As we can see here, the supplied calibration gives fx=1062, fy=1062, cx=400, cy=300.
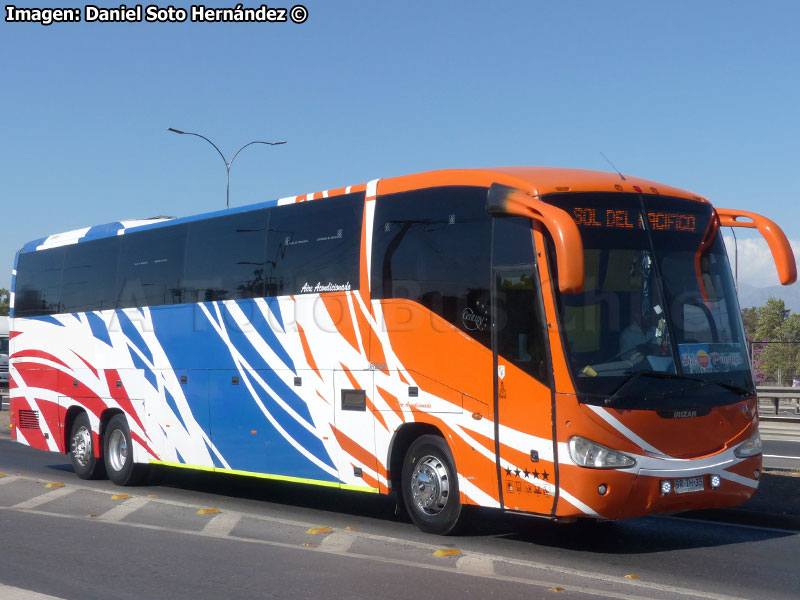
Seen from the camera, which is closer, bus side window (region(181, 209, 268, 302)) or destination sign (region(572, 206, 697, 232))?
destination sign (region(572, 206, 697, 232))

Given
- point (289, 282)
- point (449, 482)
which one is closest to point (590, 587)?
point (449, 482)

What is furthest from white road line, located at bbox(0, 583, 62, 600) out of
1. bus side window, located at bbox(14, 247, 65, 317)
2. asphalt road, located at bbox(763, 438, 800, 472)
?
asphalt road, located at bbox(763, 438, 800, 472)

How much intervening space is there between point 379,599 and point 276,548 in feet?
7.98

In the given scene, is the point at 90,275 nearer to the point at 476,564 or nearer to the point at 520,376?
the point at 520,376

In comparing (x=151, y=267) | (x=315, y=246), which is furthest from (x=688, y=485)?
(x=151, y=267)

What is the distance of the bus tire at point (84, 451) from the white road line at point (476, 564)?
8.96 metres

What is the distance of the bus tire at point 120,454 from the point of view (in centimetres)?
1580

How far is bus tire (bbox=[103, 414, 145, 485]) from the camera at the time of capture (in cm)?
1580

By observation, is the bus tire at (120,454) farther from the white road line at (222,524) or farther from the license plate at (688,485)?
the license plate at (688,485)

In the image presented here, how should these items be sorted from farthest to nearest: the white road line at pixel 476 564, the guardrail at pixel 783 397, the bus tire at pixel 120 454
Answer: the guardrail at pixel 783 397 < the bus tire at pixel 120 454 < the white road line at pixel 476 564

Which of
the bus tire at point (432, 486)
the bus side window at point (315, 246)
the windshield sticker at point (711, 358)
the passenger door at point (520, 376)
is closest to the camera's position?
the passenger door at point (520, 376)

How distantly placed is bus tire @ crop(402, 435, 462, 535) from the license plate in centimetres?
218

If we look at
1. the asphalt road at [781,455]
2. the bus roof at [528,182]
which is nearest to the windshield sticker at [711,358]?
the bus roof at [528,182]

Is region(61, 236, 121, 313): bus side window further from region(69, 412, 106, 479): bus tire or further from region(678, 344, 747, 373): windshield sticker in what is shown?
region(678, 344, 747, 373): windshield sticker
